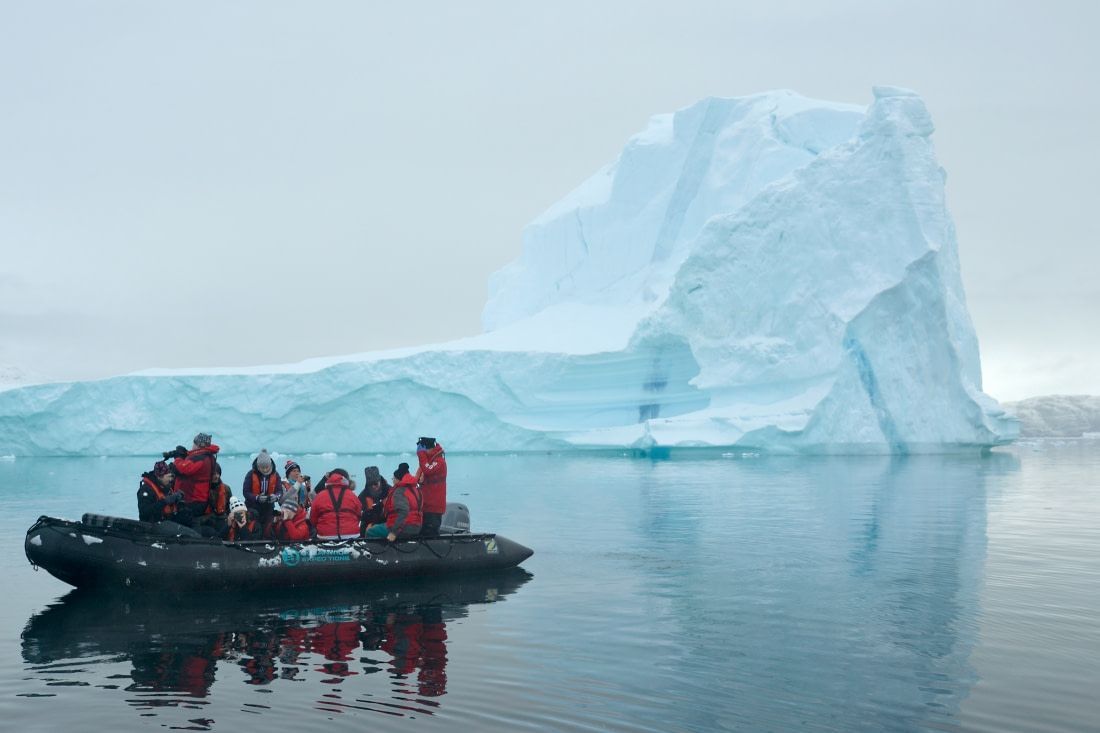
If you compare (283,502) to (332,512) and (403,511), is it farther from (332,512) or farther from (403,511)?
(403,511)

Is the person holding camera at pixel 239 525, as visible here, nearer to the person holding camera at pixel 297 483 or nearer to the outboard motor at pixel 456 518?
the person holding camera at pixel 297 483

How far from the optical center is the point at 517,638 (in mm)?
6840

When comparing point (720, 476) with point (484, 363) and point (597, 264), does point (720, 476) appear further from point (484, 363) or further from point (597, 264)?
point (597, 264)

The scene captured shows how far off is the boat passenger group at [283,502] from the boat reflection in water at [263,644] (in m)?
0.68

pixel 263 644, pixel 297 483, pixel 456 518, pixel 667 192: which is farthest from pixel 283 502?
pixel 667 192

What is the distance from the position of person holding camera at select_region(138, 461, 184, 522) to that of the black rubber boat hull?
155 millimetres

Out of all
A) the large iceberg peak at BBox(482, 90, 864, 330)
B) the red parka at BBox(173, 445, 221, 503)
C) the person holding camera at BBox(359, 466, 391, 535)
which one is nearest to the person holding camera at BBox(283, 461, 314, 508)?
the person holding camera at BBox(359, 466, 391, 535)

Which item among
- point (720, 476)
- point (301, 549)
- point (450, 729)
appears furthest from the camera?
point (720, 476)

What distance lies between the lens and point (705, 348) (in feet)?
100

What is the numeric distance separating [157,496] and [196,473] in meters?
0.38

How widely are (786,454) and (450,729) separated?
94.3ft

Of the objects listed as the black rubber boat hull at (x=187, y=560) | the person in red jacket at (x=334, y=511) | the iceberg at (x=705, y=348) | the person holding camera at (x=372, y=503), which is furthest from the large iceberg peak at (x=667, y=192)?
the black rubber boat hull at (x=187, y=560)

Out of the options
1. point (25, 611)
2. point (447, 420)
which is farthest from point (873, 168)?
point (25, 611)

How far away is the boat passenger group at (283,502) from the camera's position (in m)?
8.51
